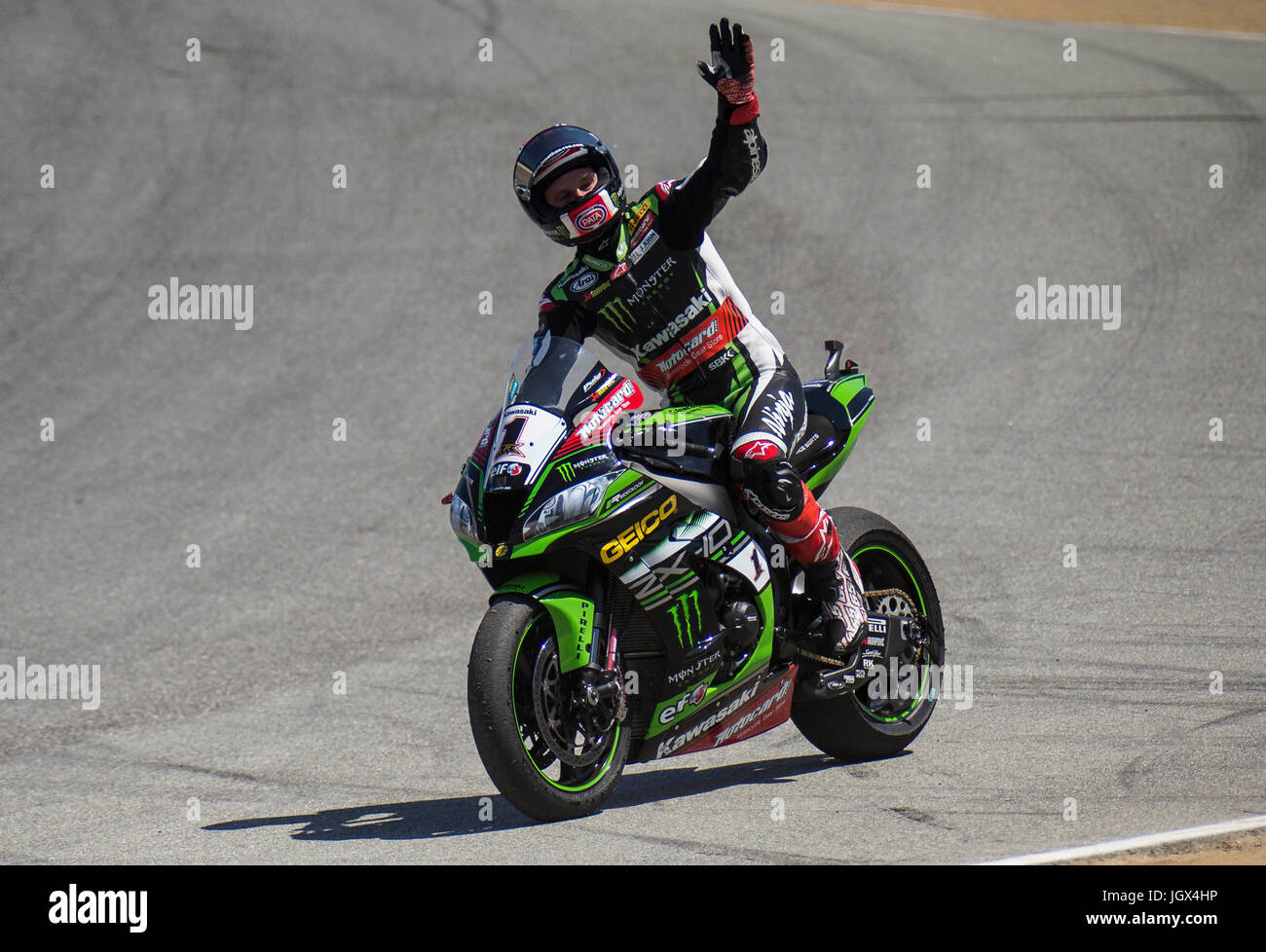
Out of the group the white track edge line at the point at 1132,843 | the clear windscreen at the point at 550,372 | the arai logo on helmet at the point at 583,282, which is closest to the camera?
the white track edge line at the point at 1132,843

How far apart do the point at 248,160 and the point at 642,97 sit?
479 cm

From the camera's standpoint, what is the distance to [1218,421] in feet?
36.2

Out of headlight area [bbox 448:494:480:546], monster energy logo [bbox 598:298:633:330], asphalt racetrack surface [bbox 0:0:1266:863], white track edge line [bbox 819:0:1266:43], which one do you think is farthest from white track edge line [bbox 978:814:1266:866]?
white track edge line [bbox 819:0:1266:43]

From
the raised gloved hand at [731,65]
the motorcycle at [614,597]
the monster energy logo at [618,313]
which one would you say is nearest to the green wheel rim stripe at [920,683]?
the motorcycle at [614,597]

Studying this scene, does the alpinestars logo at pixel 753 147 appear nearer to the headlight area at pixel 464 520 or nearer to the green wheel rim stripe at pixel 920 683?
the headlight area at pixel 464 520

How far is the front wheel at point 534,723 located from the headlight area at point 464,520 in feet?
0.86

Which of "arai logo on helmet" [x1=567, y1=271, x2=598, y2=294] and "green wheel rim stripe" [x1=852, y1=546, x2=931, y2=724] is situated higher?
"arai logo on helmet" [x1=567, y1=271, x2=598, y2=294]

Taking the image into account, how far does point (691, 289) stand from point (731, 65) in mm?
826

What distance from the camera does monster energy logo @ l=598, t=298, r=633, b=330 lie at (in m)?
5.67

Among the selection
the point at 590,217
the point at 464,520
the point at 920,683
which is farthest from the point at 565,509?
the point at 920,683

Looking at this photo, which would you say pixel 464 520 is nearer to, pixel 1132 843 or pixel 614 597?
Answer: pixel 614 597

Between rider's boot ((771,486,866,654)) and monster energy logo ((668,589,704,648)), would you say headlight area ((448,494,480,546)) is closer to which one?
monster energy logo ((668,589,704,648))

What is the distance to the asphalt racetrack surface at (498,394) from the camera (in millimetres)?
5840

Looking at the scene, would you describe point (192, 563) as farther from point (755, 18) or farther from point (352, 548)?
point (755, 18)
